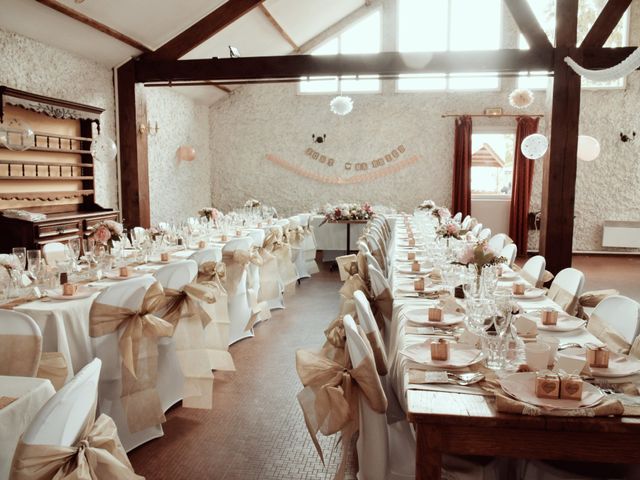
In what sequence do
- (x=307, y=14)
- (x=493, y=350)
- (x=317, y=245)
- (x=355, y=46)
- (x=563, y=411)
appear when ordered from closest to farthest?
1. (x=563, y=411)
2. (x=493, y=350)
3. (x=317, y=245)
4. (x=307, y=14)
5. (x=355, y=46)

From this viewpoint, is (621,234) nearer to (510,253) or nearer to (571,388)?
(510,253)

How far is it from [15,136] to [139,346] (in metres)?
3.81

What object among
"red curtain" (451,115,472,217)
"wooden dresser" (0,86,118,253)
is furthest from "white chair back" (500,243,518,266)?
"red curtain" (451,115,472,217)

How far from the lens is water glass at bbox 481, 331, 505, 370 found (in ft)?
6.79

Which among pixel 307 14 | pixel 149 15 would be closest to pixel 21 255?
pixel 149 15

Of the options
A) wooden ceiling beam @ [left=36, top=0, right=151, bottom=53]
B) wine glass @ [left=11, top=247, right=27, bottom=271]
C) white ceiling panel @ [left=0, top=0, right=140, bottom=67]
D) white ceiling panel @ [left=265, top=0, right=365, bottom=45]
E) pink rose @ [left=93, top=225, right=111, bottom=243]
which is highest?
white ceiling panel @ [left=265, top=0, right=365, bottom=45]

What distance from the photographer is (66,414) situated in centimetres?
146

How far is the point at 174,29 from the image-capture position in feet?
26.0

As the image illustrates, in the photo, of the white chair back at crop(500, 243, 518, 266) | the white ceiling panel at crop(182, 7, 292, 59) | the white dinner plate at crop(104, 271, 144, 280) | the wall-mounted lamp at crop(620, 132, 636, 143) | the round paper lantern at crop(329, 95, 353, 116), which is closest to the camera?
the white dinner plate at crop(104, 271, 144, 280)

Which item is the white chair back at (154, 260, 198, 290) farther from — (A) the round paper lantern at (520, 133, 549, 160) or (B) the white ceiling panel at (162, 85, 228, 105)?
(B) the white ceiling panel at (162, 85, 228, 105)

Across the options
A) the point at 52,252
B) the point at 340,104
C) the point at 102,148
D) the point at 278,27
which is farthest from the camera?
the point at 278,27

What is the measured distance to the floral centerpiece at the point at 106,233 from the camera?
4117 millimetres

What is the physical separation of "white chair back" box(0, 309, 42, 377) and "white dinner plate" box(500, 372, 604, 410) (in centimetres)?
183

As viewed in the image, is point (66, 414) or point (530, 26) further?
point (530, 26)
